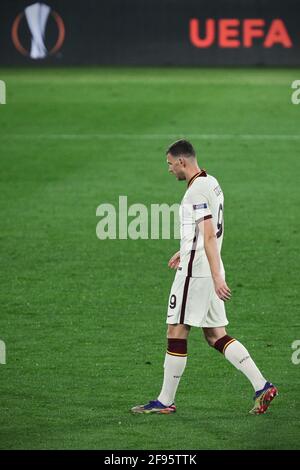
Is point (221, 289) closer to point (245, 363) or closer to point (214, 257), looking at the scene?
point (214, 257)

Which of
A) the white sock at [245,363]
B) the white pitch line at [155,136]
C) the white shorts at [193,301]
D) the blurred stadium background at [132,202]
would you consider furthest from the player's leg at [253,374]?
the white pitch line at [155,136]

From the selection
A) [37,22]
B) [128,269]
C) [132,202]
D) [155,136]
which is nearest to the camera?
[128,269]

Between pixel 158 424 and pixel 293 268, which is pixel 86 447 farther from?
pixel 293 268

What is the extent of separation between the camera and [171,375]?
357 inches

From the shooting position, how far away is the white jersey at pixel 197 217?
8836 mm

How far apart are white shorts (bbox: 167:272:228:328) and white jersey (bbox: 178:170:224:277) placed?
60mm

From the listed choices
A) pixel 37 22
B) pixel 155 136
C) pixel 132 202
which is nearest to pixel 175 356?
pixel 132 202

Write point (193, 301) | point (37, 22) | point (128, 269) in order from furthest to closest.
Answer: point (37, 22) < point (128, 269) < point (193, 301)

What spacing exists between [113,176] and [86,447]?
12087mm

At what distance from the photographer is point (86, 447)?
8242 mm

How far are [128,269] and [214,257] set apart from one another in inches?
221

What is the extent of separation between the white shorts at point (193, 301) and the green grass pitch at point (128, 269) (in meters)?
0.72
